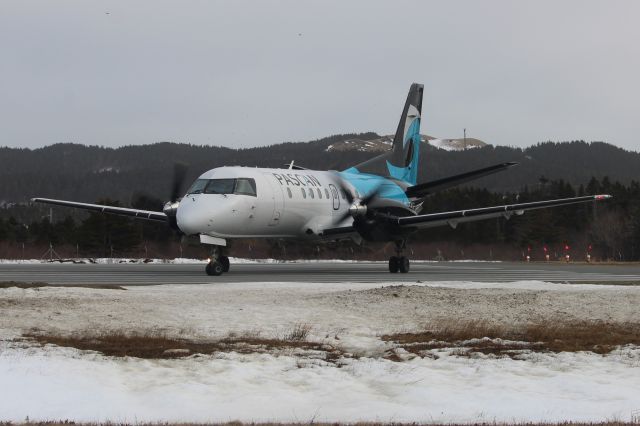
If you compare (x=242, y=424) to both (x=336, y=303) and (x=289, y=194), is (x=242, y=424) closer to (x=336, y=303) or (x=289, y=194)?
(x=336, y=303)

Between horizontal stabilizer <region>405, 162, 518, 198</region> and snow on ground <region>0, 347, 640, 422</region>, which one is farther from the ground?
horizontal stabilizer <region>405, 162, 518, 198</region>

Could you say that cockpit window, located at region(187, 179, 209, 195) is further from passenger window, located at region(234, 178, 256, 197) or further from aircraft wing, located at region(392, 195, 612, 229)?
aircraft wing, located at region(392, 195, 612, 229)

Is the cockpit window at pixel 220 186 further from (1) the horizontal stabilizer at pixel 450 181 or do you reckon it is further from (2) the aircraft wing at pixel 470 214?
(1) the horizontal stabilizer at pixel 450 181

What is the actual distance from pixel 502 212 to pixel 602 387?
21.5 meters

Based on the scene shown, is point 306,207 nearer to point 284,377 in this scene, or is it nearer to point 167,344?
point 167,344

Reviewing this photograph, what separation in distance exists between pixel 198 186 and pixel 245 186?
1617mm

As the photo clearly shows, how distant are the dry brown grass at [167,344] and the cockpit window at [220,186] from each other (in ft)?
50.9

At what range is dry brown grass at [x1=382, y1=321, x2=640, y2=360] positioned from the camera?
1244 centimetres

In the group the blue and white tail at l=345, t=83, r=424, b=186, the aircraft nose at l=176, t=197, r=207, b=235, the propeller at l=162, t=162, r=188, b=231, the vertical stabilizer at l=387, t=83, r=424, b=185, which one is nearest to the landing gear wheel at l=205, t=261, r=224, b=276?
the aircraft nose at l=176, t=197, r=207, b=235

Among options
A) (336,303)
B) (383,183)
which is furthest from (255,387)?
(383,183)

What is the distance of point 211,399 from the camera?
9.16 meters

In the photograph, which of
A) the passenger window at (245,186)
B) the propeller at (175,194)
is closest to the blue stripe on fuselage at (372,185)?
the passenger window at (245,186)

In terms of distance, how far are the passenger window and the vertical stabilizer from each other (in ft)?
36.7

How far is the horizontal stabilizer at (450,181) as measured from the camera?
3142 centimetres
